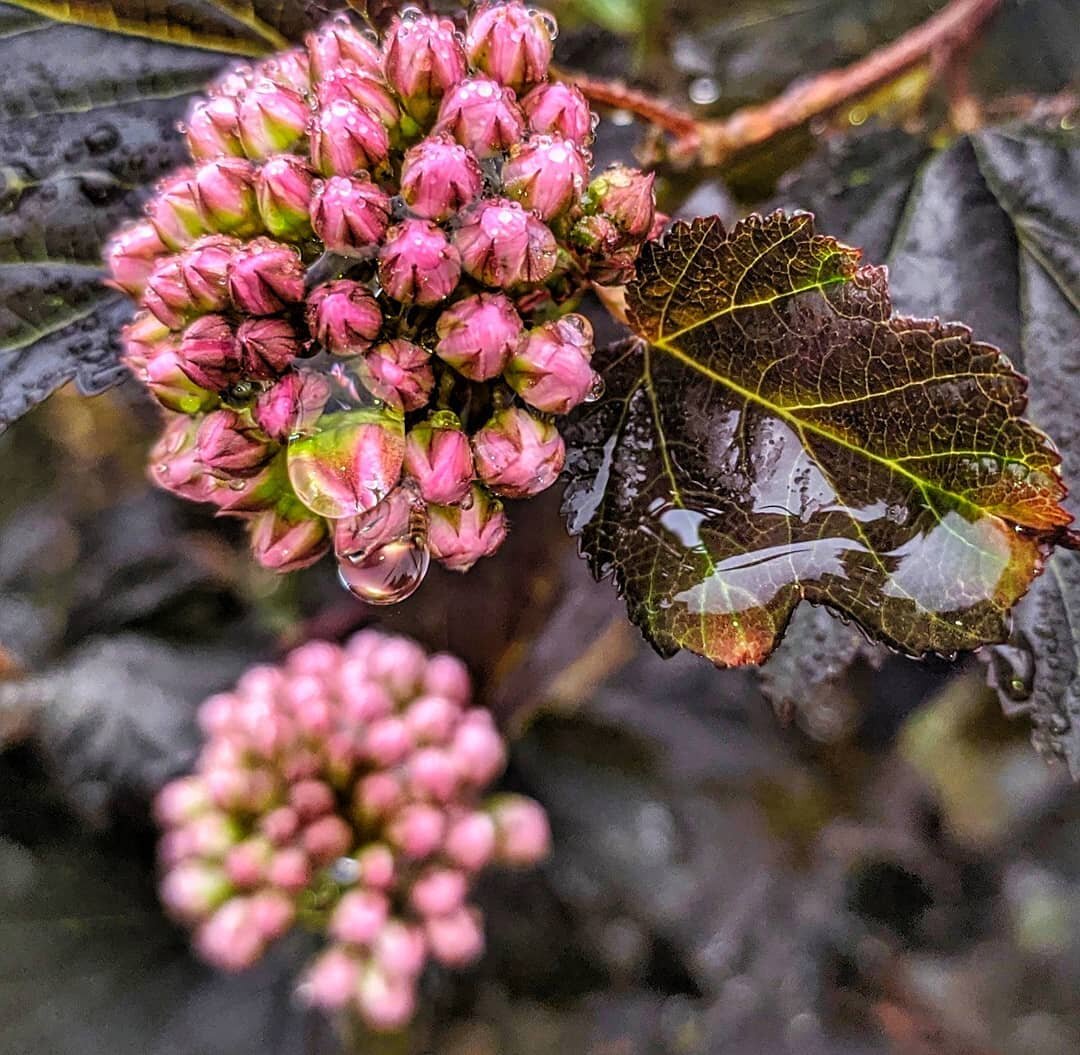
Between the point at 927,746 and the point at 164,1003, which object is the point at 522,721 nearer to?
the point at 164,1003

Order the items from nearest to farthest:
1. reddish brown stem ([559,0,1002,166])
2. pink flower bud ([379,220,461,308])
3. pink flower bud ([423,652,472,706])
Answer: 1. pink flower bud ([379,220,461,308])
2. reddish brown stem ([559,0,1002,166])
3. pink flower bud ([423,652,472,706])

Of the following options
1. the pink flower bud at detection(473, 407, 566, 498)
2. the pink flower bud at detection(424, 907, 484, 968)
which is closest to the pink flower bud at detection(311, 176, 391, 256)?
the pink flower bud at detection(473, 407, 566, 498)

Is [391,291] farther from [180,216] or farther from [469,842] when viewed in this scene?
[469,842]

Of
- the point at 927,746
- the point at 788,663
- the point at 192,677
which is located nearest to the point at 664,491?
the point at 788,663

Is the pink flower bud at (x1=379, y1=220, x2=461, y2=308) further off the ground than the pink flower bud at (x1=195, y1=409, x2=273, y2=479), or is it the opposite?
the pink flower bud at (x1=379, y1=220, x2=461, y2=308)

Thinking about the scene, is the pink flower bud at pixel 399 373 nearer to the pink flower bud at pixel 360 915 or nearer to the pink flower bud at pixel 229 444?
the pink flower bud at pixel 229 444

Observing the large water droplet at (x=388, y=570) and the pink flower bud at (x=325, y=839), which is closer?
the large water droplet at (x=388, y=570)

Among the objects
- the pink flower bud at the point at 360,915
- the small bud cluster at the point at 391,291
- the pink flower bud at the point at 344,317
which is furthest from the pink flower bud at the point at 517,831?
the pink flower bud at the point at 344,317

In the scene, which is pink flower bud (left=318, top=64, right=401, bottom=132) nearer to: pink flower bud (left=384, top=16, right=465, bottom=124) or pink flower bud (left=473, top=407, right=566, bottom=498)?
pink flower bud (left=384, top=16, right=465, bottom=124)
